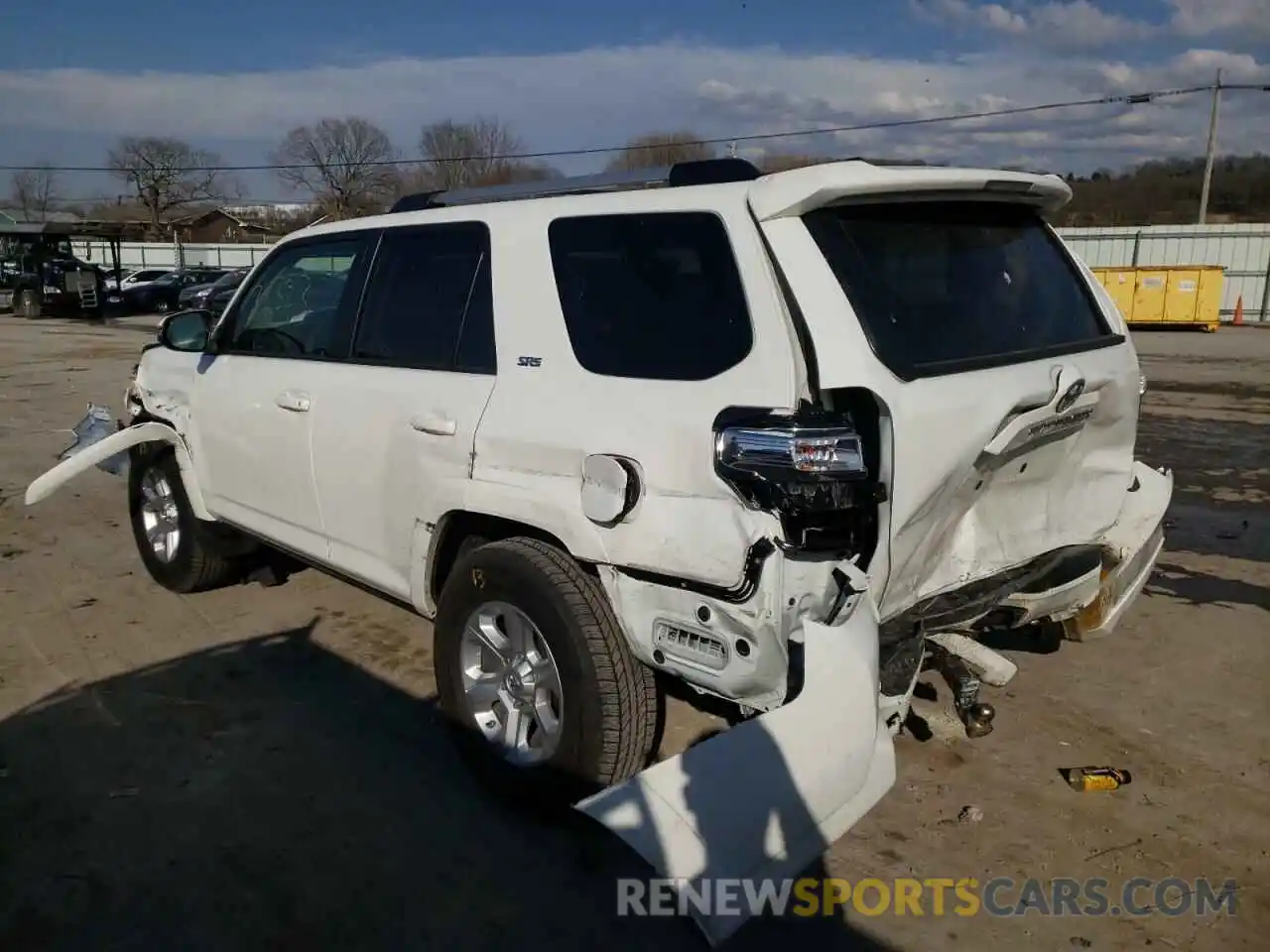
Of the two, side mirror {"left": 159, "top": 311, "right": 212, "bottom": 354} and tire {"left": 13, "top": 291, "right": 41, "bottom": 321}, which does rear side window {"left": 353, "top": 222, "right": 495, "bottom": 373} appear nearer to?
side mirror {"left": 159, "top": 311, "right": 212, "bottom": 354}

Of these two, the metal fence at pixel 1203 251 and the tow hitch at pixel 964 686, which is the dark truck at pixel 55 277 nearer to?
the metal fence at pixel 1203 251

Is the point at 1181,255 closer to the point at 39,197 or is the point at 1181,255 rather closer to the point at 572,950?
the point at 572,950

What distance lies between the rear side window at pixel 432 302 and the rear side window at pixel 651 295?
0.37 metres

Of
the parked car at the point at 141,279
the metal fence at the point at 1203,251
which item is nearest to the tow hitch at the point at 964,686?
the metal fence at the point at 1203,251

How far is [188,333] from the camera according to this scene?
5.09m

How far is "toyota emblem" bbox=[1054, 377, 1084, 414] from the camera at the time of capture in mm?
2908

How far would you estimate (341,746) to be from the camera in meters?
3.75

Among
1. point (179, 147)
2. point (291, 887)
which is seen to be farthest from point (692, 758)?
point (179, 147)

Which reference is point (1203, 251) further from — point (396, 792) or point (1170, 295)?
point (396, 792)

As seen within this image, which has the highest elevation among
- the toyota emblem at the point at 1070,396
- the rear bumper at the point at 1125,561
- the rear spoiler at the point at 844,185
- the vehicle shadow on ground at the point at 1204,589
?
the rear spoiler at the point at 844,185

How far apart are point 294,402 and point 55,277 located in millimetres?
31230

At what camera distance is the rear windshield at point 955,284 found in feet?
8.94

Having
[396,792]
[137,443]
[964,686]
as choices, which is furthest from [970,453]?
[137,443]

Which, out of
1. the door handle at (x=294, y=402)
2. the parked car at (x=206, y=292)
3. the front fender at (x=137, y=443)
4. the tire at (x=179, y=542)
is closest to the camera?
the door handle at (x=294, y=402)
